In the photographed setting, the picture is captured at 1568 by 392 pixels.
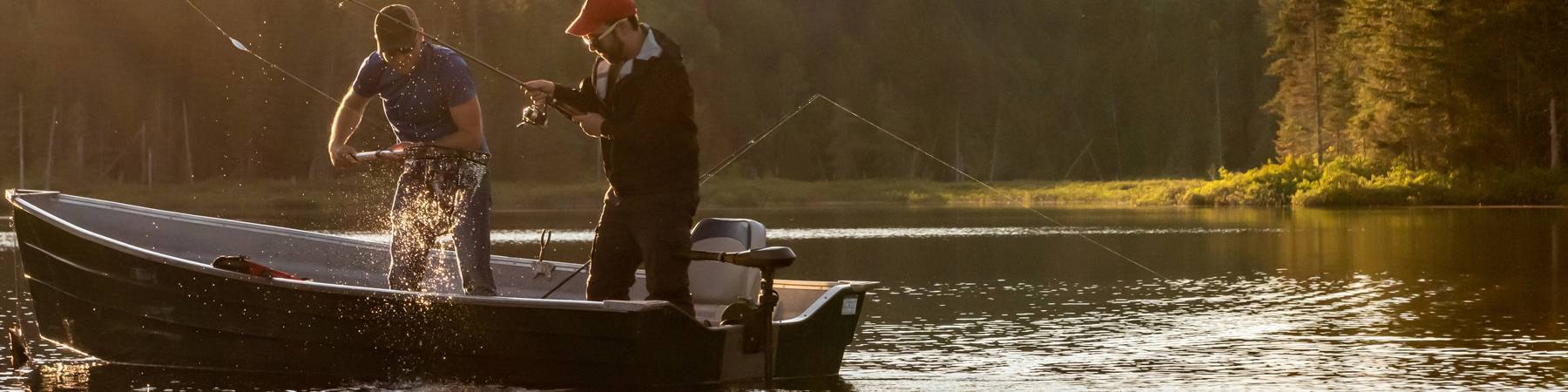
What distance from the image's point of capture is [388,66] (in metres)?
9.82

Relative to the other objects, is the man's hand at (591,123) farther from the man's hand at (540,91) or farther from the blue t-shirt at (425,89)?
the blue t-shirt at (425,89)

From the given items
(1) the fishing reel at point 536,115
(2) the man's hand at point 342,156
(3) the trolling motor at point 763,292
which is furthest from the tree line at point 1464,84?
(2) the man's hand at point 342,156

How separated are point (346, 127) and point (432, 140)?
50 cm

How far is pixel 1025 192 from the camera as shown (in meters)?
65.0

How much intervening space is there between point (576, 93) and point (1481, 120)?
42.9 meters

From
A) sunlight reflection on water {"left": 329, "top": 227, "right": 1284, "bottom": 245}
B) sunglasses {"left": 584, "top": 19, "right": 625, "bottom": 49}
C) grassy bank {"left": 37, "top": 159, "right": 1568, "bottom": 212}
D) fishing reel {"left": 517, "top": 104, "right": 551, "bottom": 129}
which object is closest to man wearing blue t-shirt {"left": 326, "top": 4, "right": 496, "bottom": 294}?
fishing reel {"left": 517, "top": 104, "right": 551, "bottom": 129}

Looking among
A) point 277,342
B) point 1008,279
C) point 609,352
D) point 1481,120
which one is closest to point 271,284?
point 277,342

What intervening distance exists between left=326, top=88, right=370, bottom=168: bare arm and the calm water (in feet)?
4.01

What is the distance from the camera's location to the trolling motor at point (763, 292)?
30.2 feet

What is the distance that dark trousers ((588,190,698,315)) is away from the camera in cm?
909

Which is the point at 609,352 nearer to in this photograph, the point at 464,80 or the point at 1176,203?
the point at 464,80

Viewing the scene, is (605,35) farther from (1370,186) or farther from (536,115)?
(1370,186)

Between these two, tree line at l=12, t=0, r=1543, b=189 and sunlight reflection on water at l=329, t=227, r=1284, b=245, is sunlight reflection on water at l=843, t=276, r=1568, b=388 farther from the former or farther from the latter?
tree line at l=12, t=0, r=1543, b=189

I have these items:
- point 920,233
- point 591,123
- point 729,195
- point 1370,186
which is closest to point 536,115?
point 591,123
